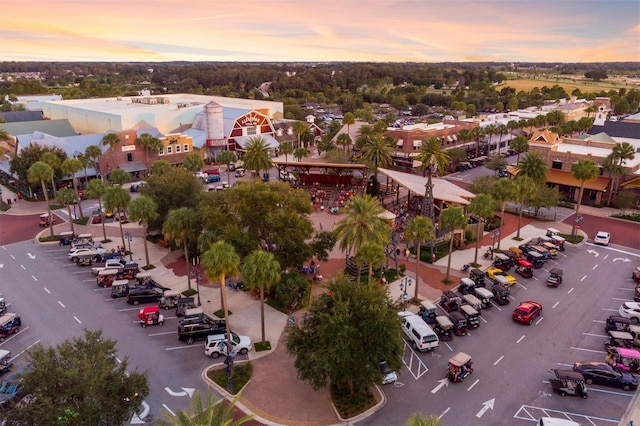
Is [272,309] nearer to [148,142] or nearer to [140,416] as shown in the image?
[140,416]

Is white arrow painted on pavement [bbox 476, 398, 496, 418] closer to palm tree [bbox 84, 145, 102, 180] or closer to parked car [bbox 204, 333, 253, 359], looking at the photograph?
parked car [bbox 204, 333, 253, 359]

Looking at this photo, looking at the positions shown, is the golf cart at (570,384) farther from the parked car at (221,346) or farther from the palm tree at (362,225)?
the parked car at (221,346)

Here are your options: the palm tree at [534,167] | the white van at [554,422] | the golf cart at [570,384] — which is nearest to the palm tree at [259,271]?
the white van at [554,422]

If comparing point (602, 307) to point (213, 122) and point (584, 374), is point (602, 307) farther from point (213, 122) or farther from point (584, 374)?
point (213, 122)

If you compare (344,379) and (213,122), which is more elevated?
(213,122)

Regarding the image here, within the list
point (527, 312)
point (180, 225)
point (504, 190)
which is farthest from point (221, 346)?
point (504, 190)

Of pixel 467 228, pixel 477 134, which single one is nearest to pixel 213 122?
pixel 477 134
